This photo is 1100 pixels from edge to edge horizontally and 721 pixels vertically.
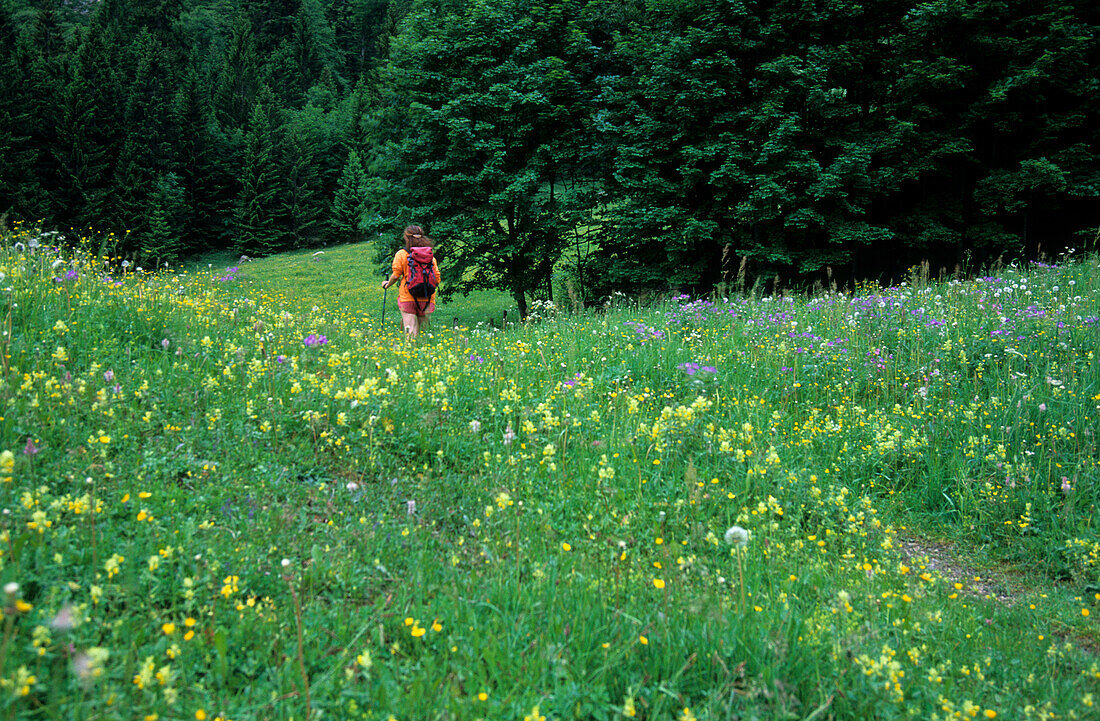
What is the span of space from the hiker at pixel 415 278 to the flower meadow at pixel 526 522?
3.19 m

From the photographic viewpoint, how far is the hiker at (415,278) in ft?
31.0

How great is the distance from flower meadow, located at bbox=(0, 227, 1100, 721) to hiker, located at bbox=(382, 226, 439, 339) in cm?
319

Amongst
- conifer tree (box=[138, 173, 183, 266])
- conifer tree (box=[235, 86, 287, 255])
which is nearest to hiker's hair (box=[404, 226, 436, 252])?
conifer tree (box=[138, 173, 183, 266])

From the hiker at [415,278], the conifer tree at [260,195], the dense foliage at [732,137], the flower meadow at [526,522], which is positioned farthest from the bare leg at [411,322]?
the conifer tree at [260,195]

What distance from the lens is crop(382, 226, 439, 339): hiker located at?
31.0 ft

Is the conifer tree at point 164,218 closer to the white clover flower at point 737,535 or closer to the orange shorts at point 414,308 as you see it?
the orange shorts at point 414,308

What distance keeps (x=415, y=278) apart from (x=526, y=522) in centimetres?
679

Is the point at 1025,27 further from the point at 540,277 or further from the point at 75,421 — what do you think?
the point at 75,421

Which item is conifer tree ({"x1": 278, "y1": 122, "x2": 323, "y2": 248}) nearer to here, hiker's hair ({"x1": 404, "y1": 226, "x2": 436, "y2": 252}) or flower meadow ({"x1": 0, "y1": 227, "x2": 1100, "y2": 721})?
hiker's hair ({"x1": 404, "y1": 226, "x2": 436, "y2": 252})

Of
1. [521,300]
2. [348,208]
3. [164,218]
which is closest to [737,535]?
[521,300]

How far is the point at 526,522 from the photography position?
3.41 m

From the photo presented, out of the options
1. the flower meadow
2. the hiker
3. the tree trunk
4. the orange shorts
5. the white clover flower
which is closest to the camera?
the flower meadow

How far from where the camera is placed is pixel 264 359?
497 centimetres

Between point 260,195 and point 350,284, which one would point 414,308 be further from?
point 260,195
